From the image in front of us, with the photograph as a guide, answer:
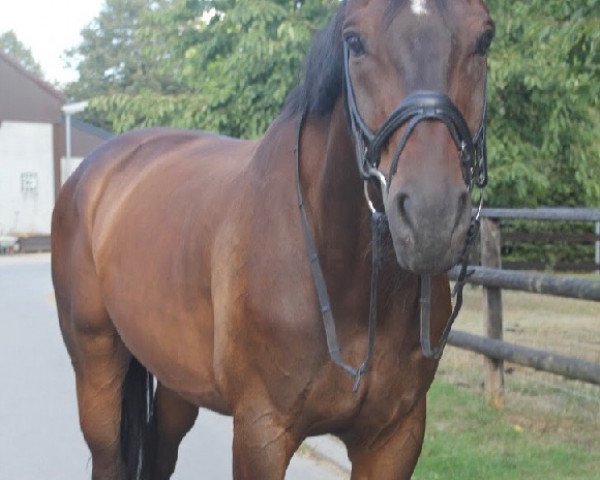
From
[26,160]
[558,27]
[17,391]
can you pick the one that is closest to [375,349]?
[558,27]

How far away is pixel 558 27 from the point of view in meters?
6.16

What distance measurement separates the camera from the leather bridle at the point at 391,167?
2.20 meters

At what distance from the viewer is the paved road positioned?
18.9ft

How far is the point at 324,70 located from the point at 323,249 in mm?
494

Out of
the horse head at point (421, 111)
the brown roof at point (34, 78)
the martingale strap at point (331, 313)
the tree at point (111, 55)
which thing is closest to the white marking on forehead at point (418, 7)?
the horse head at point (421, 111)

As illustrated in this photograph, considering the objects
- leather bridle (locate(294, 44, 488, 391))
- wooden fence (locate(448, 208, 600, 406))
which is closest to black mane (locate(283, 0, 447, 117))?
leather bridle (locate(294, 44, 488, 391))

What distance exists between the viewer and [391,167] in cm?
221

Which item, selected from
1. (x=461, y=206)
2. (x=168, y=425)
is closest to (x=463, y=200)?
(x=461, y=206)

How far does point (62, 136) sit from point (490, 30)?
36.4 meters

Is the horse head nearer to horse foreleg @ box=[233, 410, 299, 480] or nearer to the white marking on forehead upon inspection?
the white marking on forehead

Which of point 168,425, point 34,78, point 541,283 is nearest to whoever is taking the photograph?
point 168,425

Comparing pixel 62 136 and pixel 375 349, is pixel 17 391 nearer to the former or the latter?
pixel 375 349

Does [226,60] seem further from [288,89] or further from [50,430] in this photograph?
[50,430]

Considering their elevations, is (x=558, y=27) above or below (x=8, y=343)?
above
